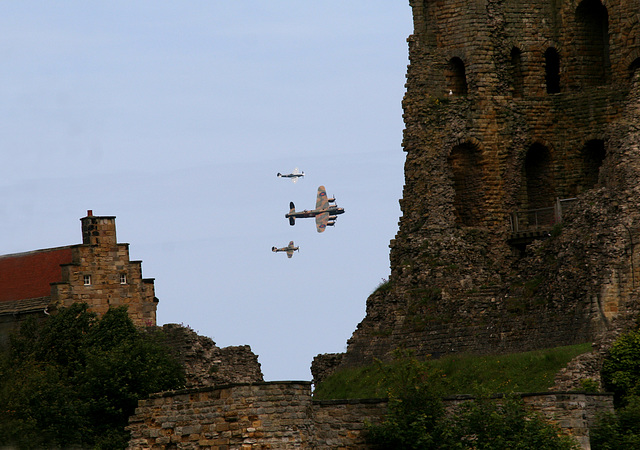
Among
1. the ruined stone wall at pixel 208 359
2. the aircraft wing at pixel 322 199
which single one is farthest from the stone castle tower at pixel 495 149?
the aircraft wing at pixel 322 199

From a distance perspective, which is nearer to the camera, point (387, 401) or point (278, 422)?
point (278, 422)

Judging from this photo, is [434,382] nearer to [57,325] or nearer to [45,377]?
[45,377]

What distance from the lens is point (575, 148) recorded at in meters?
62.1

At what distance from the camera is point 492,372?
5153 centimetres

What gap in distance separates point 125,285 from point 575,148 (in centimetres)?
1652

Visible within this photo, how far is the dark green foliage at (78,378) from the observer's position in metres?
48.5

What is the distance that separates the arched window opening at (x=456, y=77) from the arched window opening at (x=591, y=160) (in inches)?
187

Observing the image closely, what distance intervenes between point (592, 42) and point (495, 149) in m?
5.32

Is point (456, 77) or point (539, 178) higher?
point (456, 77)

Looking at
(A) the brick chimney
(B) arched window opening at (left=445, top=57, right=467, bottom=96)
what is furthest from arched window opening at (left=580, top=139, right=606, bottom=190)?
(A) the brick chimney

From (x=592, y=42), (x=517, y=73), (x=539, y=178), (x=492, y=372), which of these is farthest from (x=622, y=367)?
(x=592, y=42)

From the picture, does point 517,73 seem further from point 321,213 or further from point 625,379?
point 321,213

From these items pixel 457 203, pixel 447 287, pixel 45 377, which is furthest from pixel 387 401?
pixel 457 203

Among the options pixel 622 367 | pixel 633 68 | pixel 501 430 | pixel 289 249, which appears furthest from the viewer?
pixel 289 249
